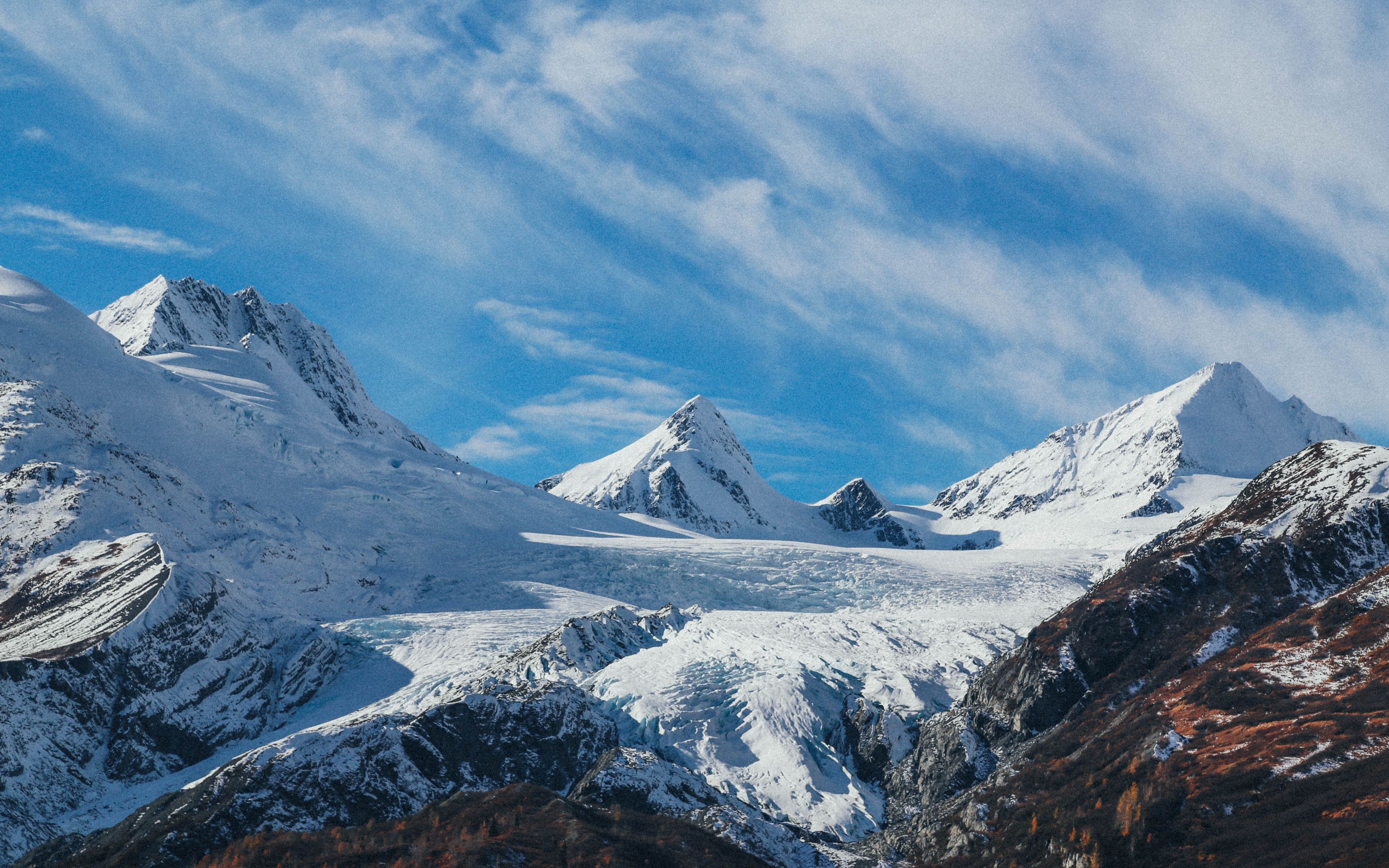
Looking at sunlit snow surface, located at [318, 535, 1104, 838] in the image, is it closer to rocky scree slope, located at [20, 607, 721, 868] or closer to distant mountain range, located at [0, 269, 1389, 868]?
distant mountain range, located at [0, 269, 1389, 868]

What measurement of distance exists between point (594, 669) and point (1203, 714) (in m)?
48.4

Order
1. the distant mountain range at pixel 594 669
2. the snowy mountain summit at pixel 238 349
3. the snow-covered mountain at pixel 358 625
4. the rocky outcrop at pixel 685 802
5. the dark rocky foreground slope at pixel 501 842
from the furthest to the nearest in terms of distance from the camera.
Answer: the snowy mountain summit at pixel 238 349 < the snow-covered mountain at pixel 358 625 < the rocky outcrop at pixel 685 802 < the distant mountain range at pixel 594 669 < the dark rocky foreground slope at pixel 501 842

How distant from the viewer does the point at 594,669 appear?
81.9 metres

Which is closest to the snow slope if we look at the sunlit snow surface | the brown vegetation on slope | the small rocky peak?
the sunlit snow surface

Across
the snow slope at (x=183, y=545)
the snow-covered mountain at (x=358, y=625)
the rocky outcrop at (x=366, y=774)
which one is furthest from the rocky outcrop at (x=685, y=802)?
the snow slope at (x=183, y=545)

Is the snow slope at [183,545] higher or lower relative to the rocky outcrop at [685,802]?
higher

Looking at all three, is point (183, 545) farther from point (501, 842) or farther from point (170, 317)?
point (170, 317)

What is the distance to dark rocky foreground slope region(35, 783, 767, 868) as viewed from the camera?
34438mm

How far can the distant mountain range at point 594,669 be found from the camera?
130 feet

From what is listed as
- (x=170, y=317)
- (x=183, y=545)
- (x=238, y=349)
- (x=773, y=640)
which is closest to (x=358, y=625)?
(x=183, y=545)

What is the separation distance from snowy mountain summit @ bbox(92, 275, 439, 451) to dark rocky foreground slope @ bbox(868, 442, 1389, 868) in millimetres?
117898

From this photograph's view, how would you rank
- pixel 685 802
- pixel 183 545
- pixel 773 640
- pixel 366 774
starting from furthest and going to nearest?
pixel 183 545 < pixel 773 640 < pixel 366 774 < pixel 685 802

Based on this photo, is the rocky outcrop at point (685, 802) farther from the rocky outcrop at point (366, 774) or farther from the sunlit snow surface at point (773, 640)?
the sunlit snow surface at point (773, 640)

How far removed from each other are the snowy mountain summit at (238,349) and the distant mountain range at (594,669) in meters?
6.59
